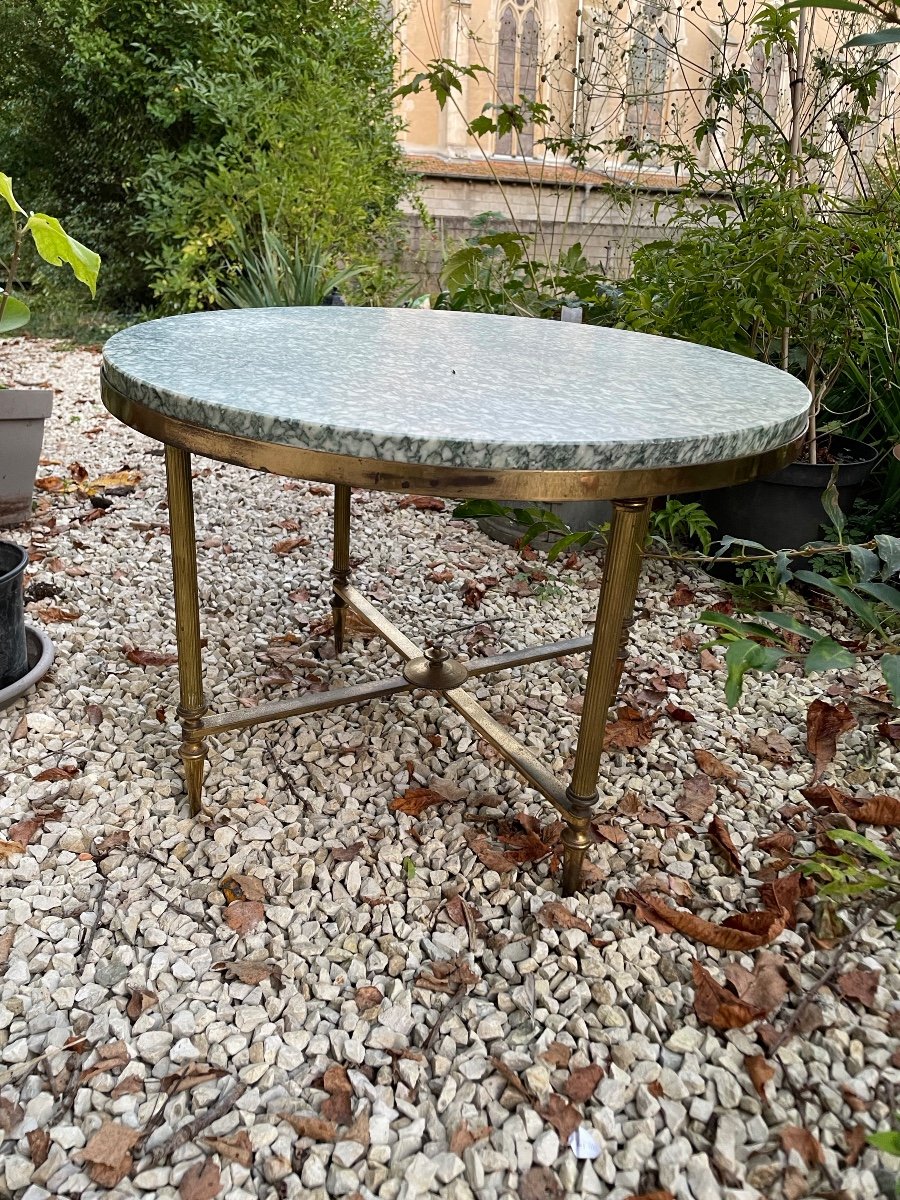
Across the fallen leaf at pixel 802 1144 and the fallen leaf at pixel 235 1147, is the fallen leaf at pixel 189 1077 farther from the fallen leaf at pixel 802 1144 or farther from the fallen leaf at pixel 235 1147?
the fallen leaf at pixel 802 1144

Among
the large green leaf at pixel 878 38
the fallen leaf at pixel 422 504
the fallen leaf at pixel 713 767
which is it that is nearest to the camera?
the large green leaf at pixel 878 38

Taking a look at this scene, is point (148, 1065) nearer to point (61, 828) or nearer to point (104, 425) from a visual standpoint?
point (61, 828)

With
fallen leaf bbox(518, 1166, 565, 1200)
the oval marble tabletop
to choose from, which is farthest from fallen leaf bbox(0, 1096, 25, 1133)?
the oval marble tabletop

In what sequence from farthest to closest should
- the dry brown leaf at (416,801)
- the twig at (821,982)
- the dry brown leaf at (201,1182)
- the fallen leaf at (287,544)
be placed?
the fallen leaf at (287,544) → the dry brown leaf at (416,801) → the twig at (821,982) → the dry brown leaf at (201,1182)

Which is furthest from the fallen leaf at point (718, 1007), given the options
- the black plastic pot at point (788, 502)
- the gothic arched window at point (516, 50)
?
the gothic arched window at point (516, 50)

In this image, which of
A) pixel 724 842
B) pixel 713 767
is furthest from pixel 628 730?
pixel 724 842

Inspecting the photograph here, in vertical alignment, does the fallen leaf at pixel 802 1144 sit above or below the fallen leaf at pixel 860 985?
above

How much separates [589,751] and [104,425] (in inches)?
137

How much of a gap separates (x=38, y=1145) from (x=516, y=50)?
44.0 ft

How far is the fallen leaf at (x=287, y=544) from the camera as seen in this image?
2860 mm

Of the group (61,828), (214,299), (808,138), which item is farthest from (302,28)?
(61,828)

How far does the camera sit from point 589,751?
53.3 inches

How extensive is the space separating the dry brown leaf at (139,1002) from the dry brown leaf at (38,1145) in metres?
0.18

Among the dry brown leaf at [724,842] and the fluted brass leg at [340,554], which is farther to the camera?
the fluted brass leg at [340,554]
